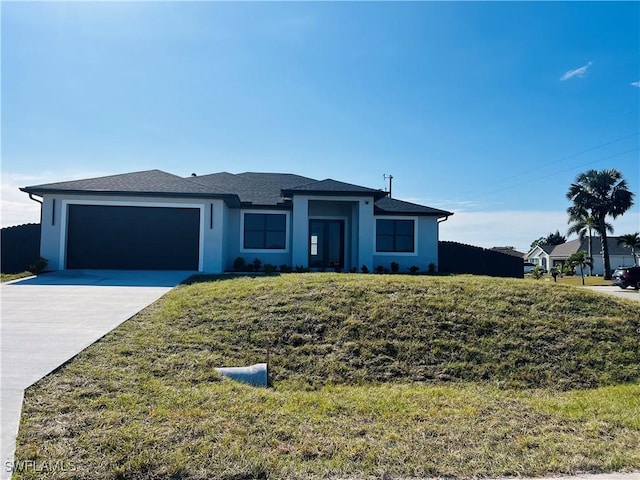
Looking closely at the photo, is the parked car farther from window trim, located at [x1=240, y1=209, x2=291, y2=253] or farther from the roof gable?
the roof gable

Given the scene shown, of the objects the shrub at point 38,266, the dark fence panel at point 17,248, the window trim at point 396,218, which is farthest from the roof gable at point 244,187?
the dark fence panel at point 17,248

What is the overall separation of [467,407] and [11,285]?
492 inches

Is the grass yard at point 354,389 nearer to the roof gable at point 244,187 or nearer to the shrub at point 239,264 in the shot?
the shrub at point 239,264

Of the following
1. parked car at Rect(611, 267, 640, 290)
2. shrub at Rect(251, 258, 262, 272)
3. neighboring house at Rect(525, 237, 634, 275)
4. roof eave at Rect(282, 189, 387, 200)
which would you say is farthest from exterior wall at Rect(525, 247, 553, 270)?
shrub at Rect(251, 258, 262, 272)

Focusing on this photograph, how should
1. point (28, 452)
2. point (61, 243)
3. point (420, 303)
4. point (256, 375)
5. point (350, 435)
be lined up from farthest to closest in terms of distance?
point (61, 243) < point (420, 303) < point (256, 375) < point (350, 435) < point (28, 452)

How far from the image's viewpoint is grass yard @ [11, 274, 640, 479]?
137 inches

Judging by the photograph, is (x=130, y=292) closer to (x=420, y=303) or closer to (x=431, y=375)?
(x=420, y=303)

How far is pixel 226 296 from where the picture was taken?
28.5 ft

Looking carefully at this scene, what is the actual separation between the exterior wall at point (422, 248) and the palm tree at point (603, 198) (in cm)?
2833

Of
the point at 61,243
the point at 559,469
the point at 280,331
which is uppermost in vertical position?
the point at 61,243

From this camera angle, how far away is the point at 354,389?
5398 millimetres

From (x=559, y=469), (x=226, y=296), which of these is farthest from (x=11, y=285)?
(x=559, y=469)

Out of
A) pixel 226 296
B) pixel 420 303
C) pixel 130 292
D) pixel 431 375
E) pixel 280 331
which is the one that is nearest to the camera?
pixel 431 375

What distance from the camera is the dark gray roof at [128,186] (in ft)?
47.3
